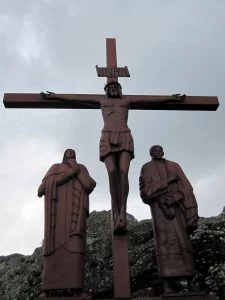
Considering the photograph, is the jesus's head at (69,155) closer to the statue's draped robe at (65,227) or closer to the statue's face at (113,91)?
the statue's draped robe at (65,227)

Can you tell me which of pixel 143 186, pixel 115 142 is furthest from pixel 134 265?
pixel 115 142

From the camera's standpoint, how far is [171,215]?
274 inches

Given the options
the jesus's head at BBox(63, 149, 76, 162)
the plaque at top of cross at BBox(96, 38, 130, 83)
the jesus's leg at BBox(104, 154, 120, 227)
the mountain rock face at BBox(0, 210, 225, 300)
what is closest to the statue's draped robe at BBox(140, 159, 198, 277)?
the jesus's leg at BBox(104, 154, 120, 227)

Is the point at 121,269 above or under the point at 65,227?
under

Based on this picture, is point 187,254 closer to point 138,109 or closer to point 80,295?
point 80,295

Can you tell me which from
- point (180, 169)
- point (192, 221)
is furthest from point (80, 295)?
point (180, 169)

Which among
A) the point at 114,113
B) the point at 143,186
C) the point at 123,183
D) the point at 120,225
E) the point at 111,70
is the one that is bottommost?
the point at 120,225

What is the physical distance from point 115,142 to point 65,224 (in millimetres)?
1545

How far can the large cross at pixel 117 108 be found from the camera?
6516mm

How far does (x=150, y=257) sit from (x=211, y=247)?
4.53 ft

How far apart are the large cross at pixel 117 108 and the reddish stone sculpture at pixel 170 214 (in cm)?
51

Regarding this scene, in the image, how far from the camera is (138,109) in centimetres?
823

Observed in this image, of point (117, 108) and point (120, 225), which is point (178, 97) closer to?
point (117, 108)

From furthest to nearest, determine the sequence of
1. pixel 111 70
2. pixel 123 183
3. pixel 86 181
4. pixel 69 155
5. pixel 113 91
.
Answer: pixel 111 70, pixel 113 91, pixel 69 155, pixel 86 181, pixel 123 183
